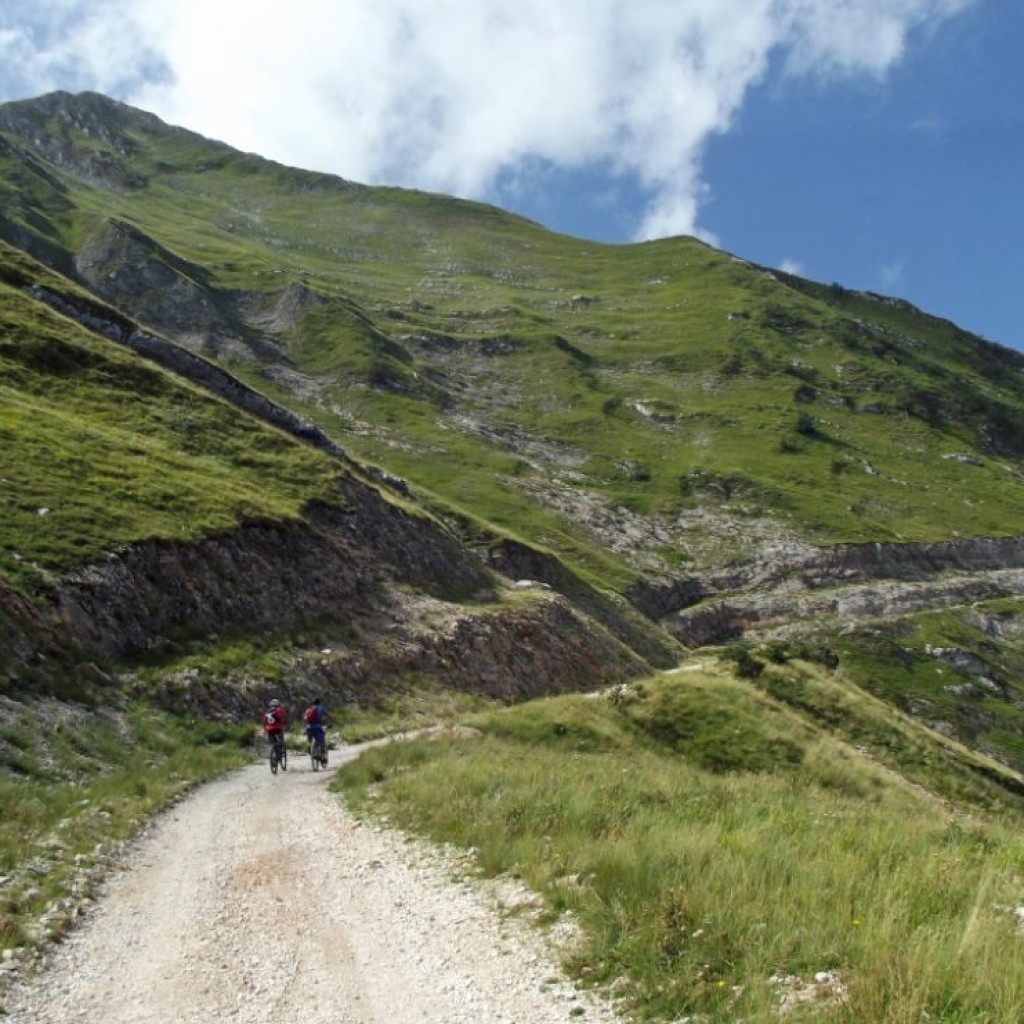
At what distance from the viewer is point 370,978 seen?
10359 millimetres

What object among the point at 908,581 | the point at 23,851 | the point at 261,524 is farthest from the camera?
the point at 908,581

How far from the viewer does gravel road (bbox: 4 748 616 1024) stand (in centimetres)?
964

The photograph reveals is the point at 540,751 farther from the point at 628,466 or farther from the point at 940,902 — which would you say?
→ the point at 628,466

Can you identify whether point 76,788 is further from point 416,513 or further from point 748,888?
point 416,513

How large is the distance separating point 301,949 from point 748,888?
19.6 feet

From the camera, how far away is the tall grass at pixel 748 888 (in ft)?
25.5

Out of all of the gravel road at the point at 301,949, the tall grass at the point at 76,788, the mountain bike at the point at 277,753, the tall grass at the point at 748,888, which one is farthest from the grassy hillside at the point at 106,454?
the tall grass at the point at 748,888

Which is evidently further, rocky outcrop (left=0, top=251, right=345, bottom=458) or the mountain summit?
rocky outcrop (left=0, top=251, right=345, bottom=458)

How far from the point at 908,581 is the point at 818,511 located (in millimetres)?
21966

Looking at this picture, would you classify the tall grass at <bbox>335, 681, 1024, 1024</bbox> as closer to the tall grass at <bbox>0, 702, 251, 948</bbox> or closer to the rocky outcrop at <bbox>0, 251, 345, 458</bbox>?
Result: the tall grass at <bbox>0, 702, 251, 948</bbox>

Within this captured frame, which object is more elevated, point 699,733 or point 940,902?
point 940,902

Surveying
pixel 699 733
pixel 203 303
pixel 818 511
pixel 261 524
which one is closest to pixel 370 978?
pixel 699 733

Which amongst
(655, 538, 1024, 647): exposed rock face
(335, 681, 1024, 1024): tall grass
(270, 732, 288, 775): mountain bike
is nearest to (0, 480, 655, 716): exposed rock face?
(270, 732, 288, 775): mountain bike

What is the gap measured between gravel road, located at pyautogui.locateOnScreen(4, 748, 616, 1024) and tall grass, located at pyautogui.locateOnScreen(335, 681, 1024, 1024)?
867 mm
